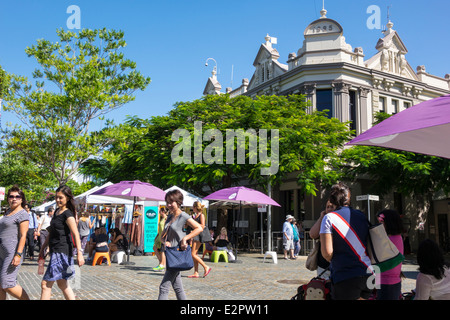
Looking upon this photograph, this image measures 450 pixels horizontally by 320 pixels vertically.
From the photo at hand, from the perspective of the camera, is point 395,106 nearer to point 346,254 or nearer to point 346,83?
point 346,83

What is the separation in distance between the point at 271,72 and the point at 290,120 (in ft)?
36.6

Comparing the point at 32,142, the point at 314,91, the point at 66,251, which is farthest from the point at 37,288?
the point at 314,91

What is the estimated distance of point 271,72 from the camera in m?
31.5

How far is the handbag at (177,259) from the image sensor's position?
18.4ft

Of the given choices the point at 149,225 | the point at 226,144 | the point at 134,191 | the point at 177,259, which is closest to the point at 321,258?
the point at 177,259

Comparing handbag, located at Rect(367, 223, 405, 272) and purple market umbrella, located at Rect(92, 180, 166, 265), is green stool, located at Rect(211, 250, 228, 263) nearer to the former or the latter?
purple market umbrella, located at Rect(92, 180, 166, 265)

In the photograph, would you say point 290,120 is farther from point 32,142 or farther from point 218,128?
point 32,142

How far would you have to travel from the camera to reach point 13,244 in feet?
18.7

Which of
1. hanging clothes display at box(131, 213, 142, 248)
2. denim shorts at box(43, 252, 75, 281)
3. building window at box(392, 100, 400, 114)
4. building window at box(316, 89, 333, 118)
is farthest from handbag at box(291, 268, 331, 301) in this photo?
building window at box(392, 100, 400, 114)

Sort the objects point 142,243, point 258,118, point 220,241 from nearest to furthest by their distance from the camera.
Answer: point 220,241 < point 142,243 < point 258,118

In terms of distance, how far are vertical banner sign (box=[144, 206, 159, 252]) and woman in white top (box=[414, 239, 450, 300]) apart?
15255 millimetres

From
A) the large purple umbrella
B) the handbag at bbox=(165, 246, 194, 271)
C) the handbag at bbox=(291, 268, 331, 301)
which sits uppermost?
the large purple umbrella

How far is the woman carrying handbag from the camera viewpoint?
5.64 m

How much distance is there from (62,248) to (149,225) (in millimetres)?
13474
